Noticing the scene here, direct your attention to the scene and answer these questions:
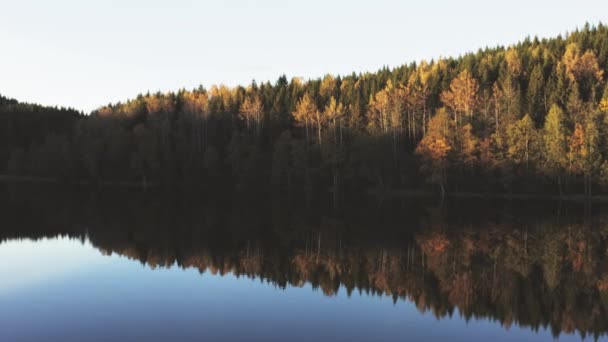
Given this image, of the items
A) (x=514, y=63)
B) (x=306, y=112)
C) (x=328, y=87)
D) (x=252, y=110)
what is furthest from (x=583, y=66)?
(x=252, y=110)

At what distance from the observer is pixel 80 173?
135125 mm

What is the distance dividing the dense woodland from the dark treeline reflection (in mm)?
18873

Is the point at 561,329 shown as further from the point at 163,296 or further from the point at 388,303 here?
the point at 163,296

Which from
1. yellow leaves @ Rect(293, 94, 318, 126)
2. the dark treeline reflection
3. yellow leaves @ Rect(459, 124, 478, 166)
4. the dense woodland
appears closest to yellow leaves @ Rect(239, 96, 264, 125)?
the dense woodland

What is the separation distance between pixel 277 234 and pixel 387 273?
15.9 metres

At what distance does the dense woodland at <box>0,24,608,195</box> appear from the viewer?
8006 cm

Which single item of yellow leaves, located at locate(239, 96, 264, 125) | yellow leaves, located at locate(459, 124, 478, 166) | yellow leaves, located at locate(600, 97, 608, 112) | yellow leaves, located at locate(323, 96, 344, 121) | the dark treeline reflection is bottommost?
the dark treeline reflection

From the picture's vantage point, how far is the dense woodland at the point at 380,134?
80.1m

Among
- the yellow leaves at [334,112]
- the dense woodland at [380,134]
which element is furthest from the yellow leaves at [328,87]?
the yellow leaves at [334,112]

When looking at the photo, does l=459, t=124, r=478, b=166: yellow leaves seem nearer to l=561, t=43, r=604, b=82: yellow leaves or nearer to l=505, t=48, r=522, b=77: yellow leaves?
l=561, t=43, r=604, b=82: yellow leaves

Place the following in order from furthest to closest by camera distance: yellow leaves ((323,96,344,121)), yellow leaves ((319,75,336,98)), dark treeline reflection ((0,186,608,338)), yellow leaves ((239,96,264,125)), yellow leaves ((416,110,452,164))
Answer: yellow leaves ((319,75,336,98))
yellow leaves ((239,96,264,125))
yellow leaves ((323,96,344,121))
yellow leaves ((416,110,452,164))
dark treeline reflection ((0,186,608,338))

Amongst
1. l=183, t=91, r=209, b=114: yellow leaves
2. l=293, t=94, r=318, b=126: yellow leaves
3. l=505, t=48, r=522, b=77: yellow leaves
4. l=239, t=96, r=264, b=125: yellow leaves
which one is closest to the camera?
l=293, t=94, r=318, b=126: yellow leaves

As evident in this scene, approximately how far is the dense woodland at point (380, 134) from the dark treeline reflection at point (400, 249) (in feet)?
61.9

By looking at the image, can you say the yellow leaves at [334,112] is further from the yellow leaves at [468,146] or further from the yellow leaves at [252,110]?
the yellow leaves at [468,146]
